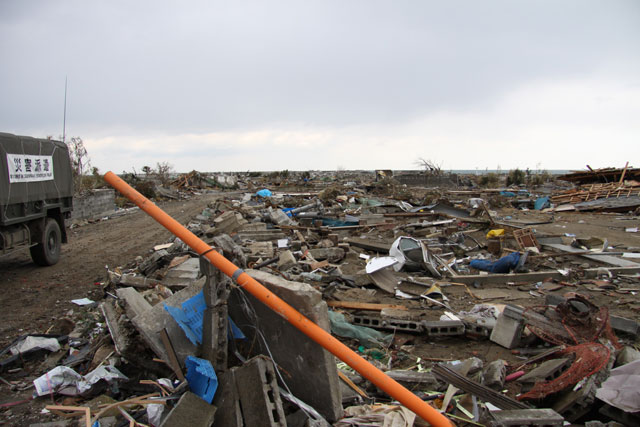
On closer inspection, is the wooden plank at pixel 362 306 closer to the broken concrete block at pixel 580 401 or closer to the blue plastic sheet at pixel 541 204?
the broken concrete block at pixel 580 401

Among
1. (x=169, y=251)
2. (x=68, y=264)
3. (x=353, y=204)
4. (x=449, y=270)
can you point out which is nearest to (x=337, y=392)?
(x=449, y=270)

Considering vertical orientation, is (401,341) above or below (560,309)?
below

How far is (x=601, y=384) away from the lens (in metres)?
3.02

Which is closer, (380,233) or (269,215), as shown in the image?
(380,233)

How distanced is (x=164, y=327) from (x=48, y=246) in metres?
6.64

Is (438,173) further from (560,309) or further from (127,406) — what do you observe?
(127,406)

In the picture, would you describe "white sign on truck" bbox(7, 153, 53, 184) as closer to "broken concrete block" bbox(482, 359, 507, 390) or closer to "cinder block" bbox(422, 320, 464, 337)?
"cinder block" bbox(422, 320, 464, 337)

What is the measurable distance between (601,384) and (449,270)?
4.86 m

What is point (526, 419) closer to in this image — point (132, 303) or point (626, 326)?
point (626, 326)

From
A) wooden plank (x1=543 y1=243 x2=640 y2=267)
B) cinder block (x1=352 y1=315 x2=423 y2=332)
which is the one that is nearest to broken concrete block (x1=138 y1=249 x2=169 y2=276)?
cinder block (x1=352 y1=315 x2=423 y2=332)

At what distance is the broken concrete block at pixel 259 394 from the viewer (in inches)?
97.3

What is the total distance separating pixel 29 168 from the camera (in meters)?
7.43

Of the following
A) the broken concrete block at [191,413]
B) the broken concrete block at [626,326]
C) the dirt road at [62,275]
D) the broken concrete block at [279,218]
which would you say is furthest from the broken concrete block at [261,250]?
the broken concrete block at [626,326]

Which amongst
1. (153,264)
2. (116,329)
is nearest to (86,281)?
(153,264)
